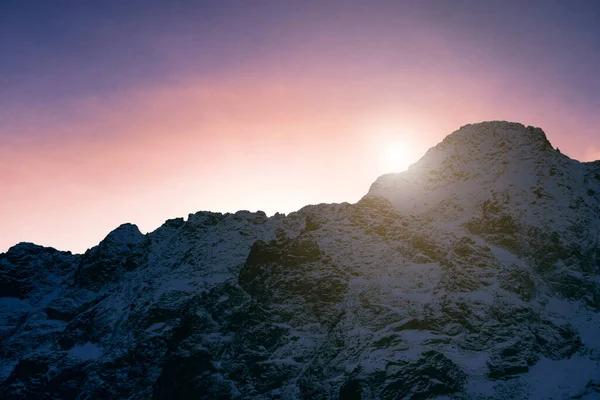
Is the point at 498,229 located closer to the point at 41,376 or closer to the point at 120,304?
the point at 120,304

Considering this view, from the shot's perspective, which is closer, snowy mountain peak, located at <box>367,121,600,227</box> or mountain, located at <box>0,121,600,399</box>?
mountain, located at <box>0,121,600,399</box>

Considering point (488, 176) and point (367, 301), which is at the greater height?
point (488, 176)

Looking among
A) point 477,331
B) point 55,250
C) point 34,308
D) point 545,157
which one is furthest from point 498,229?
point 55,250

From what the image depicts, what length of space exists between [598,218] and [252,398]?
76.4m

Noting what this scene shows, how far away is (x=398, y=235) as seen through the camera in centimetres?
8769

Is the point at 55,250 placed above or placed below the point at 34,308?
above

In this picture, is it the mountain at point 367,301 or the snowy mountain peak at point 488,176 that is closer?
the mountain at point 367,301

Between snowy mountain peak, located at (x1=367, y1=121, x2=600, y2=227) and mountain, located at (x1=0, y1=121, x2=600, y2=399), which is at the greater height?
snowy mountain peak, located at (x1=367, y1=121, x2=600, y2=227)

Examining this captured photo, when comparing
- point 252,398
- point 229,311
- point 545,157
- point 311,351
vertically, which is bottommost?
point 252,398

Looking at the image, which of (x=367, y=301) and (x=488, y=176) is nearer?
(x=367, y=301)

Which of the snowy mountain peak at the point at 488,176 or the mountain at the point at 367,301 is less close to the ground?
the snowy mountain peak at the point at 488,176

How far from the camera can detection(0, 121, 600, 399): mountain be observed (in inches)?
2367

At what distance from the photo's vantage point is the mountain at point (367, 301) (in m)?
60.1

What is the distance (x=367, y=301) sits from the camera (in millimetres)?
71750
